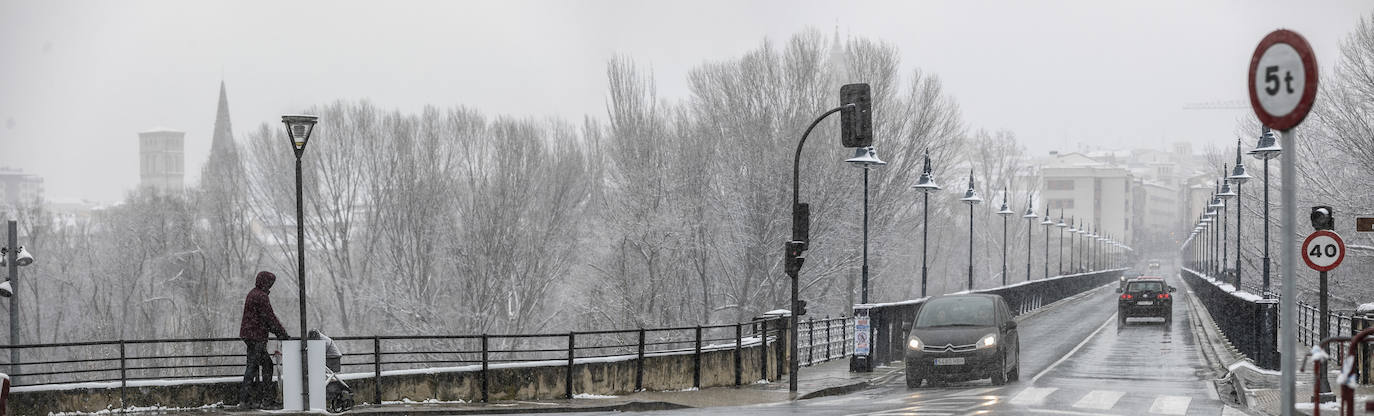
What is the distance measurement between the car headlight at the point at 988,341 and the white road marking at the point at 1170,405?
9.62 feet

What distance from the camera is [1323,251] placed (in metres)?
15.5

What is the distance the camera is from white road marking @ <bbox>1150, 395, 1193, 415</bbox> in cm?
1600

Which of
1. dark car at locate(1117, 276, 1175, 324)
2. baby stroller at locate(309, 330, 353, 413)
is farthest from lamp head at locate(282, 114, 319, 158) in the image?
dark car at locate(1117, 276, 1175, 324)

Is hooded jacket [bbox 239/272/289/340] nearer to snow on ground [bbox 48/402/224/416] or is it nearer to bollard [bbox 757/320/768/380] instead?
snow on ground [bbox 48/402/224/416]

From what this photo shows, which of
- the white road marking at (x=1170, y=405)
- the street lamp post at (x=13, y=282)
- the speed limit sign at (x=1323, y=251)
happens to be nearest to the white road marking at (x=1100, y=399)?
the white road marking at (x=1170, y=405)

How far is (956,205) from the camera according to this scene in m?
86.1

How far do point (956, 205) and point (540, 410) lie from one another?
71.5 m

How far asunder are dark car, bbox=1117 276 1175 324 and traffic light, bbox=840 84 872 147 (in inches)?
907

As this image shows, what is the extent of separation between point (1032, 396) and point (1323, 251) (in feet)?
14.2

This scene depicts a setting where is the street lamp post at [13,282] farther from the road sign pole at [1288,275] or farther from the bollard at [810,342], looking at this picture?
the road sign pole at [1288,275]

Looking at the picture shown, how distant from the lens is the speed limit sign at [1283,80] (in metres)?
6.62

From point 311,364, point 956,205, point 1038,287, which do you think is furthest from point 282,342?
point 956,205

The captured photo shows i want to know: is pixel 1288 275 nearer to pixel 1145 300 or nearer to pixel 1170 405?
pixel 1170 405

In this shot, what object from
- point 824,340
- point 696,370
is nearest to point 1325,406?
point 696,370
